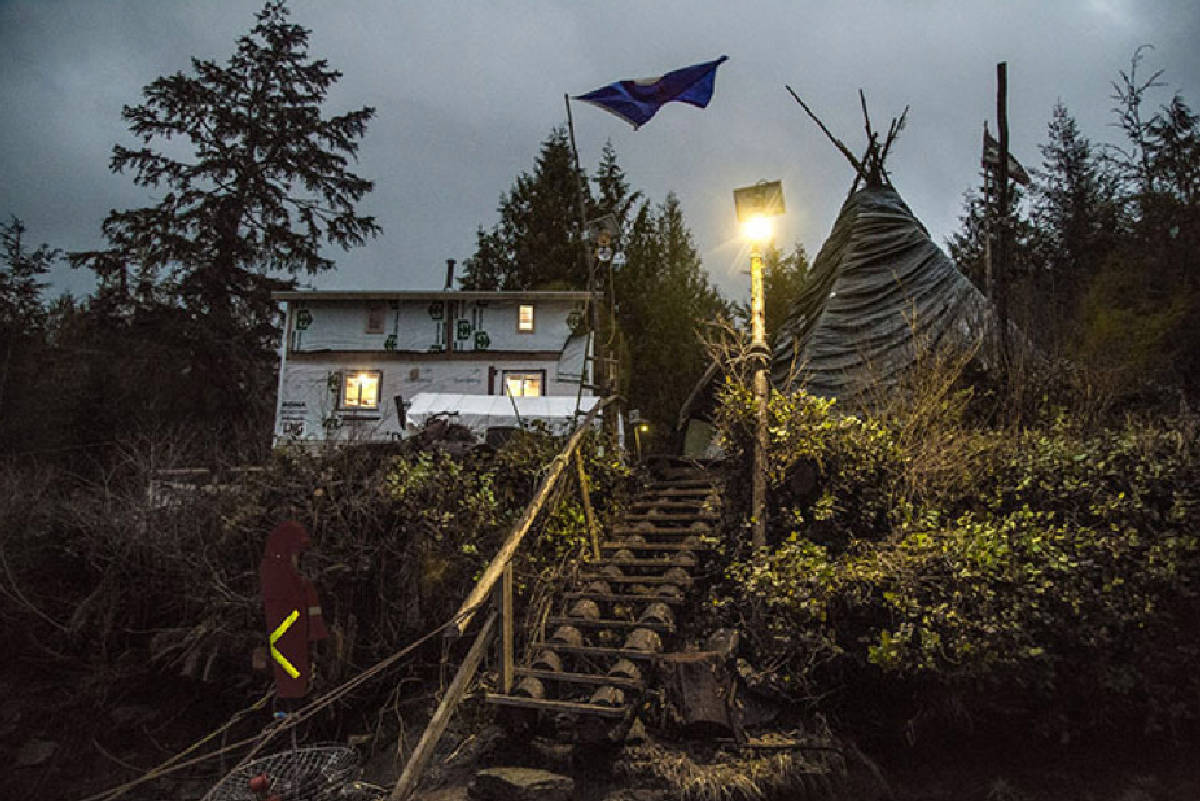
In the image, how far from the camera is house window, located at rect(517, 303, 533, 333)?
21.5 metres

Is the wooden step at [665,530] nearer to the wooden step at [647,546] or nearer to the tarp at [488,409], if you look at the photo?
the wooden step at [647,546]

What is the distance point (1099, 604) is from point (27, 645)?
1409 cm

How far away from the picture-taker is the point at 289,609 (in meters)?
5.18

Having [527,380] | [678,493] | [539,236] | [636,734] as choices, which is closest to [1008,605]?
[636,734]

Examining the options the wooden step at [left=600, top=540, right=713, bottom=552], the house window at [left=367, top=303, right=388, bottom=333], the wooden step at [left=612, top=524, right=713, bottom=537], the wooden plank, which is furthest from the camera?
the house window at [left=367, top=303, right=388, bottom=333]

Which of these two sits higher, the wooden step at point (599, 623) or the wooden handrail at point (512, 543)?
the wooden handrail at point (512, 543)

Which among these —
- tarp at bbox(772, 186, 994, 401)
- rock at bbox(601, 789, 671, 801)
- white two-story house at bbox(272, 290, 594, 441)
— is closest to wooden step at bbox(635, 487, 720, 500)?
tarp at bbox(772, 186, 994, 401)

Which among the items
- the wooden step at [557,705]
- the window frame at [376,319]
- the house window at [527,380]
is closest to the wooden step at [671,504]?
the wooden step at [557,705]

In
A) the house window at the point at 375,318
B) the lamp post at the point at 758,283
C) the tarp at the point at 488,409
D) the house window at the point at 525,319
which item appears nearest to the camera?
the lamp post at the point at 758,283

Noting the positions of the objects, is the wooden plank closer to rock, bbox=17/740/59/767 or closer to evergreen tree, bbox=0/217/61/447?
rock, bbox=17/740/59/767

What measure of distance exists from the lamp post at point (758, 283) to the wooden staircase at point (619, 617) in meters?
0.95

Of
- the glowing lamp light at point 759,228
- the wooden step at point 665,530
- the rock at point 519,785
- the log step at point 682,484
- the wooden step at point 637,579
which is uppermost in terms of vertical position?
the glowing lamp light at point 759,228

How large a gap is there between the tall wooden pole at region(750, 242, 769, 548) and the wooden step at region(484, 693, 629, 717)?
2.13m

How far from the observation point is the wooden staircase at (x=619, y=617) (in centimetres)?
479
